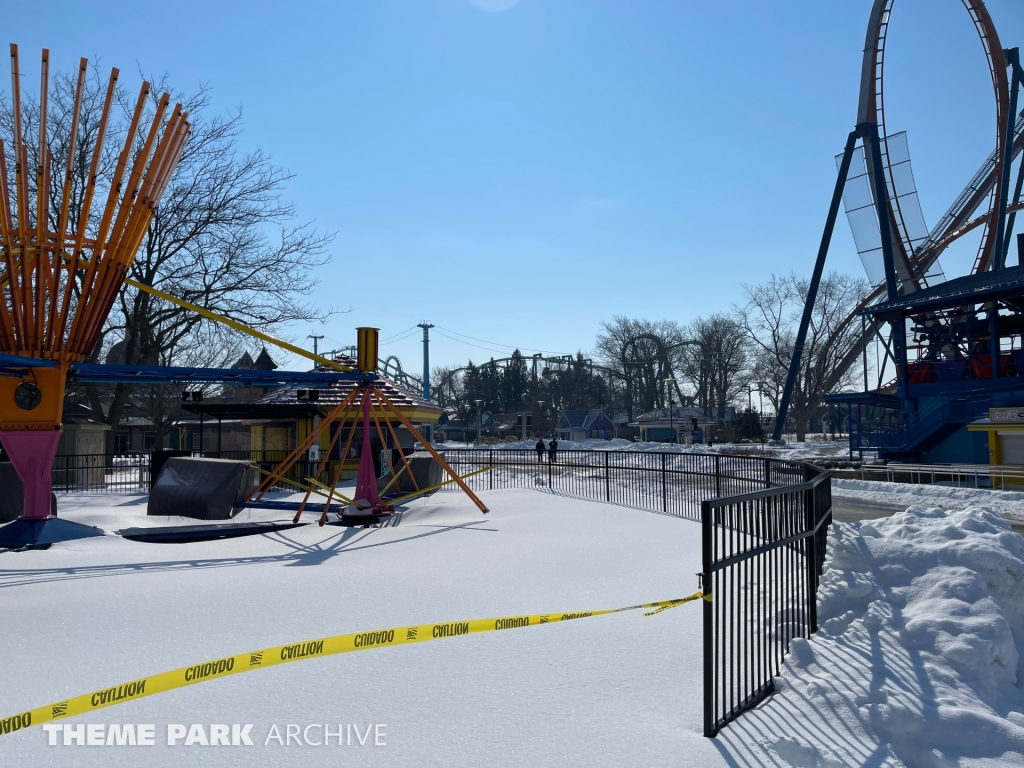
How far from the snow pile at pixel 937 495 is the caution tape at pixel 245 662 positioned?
15234 mm

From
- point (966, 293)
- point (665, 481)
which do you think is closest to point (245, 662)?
point (665, 481)

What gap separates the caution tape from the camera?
13.5 feet

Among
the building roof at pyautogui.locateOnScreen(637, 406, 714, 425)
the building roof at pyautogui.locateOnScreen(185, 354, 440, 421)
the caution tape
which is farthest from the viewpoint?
the building roof at pyautogui.locateOnScreen(637, 406, 714, 425)

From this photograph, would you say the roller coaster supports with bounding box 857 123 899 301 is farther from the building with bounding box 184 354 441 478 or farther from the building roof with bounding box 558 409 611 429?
the building roof with bounding box 558 409 611 429

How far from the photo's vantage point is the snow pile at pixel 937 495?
18.3 m

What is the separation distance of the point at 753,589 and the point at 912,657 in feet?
4.27

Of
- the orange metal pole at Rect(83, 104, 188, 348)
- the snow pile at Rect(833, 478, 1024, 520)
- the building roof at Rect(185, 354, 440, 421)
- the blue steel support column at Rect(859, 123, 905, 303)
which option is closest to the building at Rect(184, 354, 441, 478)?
the building roof at Rect(185, 354, 440, 421)

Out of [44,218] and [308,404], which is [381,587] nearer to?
[44,218]

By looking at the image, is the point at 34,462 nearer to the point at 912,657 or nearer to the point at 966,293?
the point at 912,657

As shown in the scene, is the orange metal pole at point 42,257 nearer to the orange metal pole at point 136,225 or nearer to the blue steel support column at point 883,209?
the orange metal pole at point 136,225

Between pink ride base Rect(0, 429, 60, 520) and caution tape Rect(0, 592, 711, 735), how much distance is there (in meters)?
8.26

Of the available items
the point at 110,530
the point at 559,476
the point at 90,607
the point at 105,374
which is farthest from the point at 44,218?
the point at 559,476

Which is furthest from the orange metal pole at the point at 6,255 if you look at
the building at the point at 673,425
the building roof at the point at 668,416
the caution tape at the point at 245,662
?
Result: the building roof at the point at 668,416

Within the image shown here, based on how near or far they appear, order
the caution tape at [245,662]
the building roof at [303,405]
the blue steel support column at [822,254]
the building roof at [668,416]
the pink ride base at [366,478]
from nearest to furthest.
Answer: the caution tape at [245,662] → the pink ride base at [366,478] → the building roof at [303,405] → the blue steel support column at [822,254] → the building roof at [668,416]
